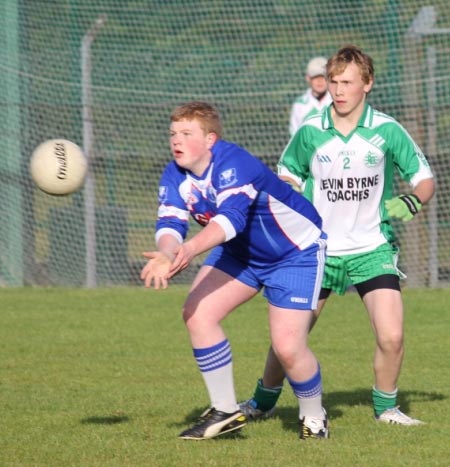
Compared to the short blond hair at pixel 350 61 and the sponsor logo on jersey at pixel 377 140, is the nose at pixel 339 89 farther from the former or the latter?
the sponsor logo on jersey at pixel 377 140

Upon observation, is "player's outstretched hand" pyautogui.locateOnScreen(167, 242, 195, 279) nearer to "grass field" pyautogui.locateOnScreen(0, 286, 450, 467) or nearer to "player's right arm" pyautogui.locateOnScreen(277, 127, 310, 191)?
"grass field" pyautogui.locateOnScreen(0, 286, 450, 467)

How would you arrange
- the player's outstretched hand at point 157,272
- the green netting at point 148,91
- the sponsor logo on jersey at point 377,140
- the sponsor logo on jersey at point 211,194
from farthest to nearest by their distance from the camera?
the green netting at point 148,91 → the sponsor logo on jersey at point 377,140 → the sponsor logo on jersey at point 211,194 → the player's outstretched hand at point 157,272

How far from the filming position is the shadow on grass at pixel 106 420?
6.16 meters

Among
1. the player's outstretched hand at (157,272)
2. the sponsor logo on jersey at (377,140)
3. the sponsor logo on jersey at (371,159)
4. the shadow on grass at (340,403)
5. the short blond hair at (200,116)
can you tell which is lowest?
the shadow on grass at (340,403)

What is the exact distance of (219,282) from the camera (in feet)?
18.8

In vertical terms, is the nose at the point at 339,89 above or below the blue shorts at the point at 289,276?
above

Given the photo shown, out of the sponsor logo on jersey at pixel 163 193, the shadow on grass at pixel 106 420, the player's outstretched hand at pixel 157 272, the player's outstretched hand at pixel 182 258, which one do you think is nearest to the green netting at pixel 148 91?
the shadow on grass at pixel 106 420

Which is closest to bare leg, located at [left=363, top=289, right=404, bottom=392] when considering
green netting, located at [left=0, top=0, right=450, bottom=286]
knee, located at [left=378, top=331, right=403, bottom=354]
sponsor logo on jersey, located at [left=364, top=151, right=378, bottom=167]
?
knee, located at [left=378, top=331, right=403, bottom=354]

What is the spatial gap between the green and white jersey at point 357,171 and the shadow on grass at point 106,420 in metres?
1.40

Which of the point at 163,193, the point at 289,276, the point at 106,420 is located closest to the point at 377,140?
the point at 289,276

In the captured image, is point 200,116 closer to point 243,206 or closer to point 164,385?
point 243,206

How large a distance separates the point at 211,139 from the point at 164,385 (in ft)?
7.61

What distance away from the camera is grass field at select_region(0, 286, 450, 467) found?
5414mm

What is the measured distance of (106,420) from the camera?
6.23 meters
